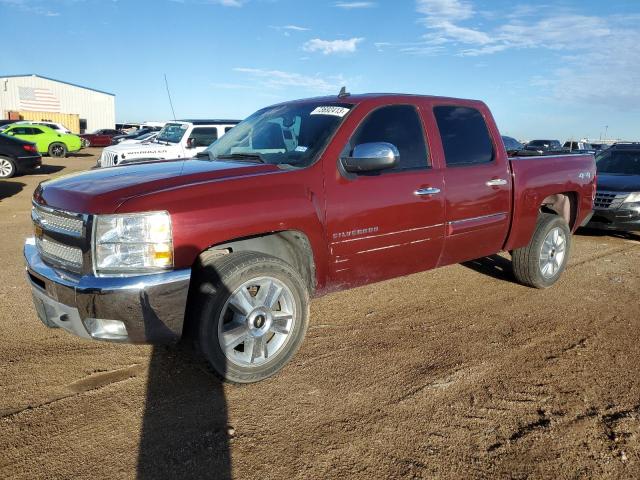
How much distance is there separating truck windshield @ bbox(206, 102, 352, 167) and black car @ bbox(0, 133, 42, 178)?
1349cm

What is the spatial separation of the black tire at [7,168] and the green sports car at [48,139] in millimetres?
9548

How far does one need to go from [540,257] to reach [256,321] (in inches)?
135

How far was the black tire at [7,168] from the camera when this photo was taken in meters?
15.2

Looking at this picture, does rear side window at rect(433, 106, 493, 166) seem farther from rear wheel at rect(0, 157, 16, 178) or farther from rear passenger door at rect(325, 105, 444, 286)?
rear wheel at rect(0, 157, 16, 178)

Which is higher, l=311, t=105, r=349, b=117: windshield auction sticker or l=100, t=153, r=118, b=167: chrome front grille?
l=311, t=105, r=349, b=117: windshield auction sticker

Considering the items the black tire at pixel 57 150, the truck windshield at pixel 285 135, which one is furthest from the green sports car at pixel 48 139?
the truck windshield at pixel 285 135

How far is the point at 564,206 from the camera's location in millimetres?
5715

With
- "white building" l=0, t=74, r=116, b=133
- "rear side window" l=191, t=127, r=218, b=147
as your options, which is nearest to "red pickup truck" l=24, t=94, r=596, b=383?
"rear side window" l=191, t=127, r=218, b=147

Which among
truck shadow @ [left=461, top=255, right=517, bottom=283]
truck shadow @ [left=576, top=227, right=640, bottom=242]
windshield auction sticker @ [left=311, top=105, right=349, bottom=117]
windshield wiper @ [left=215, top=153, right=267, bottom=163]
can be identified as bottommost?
truck shadow @ [left=461, top=255, right=517, bottom=283]

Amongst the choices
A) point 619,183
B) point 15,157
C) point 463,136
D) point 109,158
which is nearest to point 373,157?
point 463,136

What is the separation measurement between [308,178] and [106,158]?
10.0 metres

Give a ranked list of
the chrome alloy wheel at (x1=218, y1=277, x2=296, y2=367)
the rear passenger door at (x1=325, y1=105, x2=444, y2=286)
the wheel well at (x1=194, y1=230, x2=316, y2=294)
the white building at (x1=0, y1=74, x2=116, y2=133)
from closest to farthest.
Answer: the chrome alloy wheel at (x1=218, y1=277, x2=296, y2=367) → the wheel well at (x1=194, y1=230, x2=316, y2=294) → the rear passenger door at (x1=325, y1=105, x2=444, y2=286) → the white building at (x1=0, y1=74, x2=116, y2=133)

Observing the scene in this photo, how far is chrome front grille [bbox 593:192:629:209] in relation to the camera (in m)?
8.02

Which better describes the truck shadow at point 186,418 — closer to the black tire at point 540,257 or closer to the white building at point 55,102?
the black tire at point 540,257
